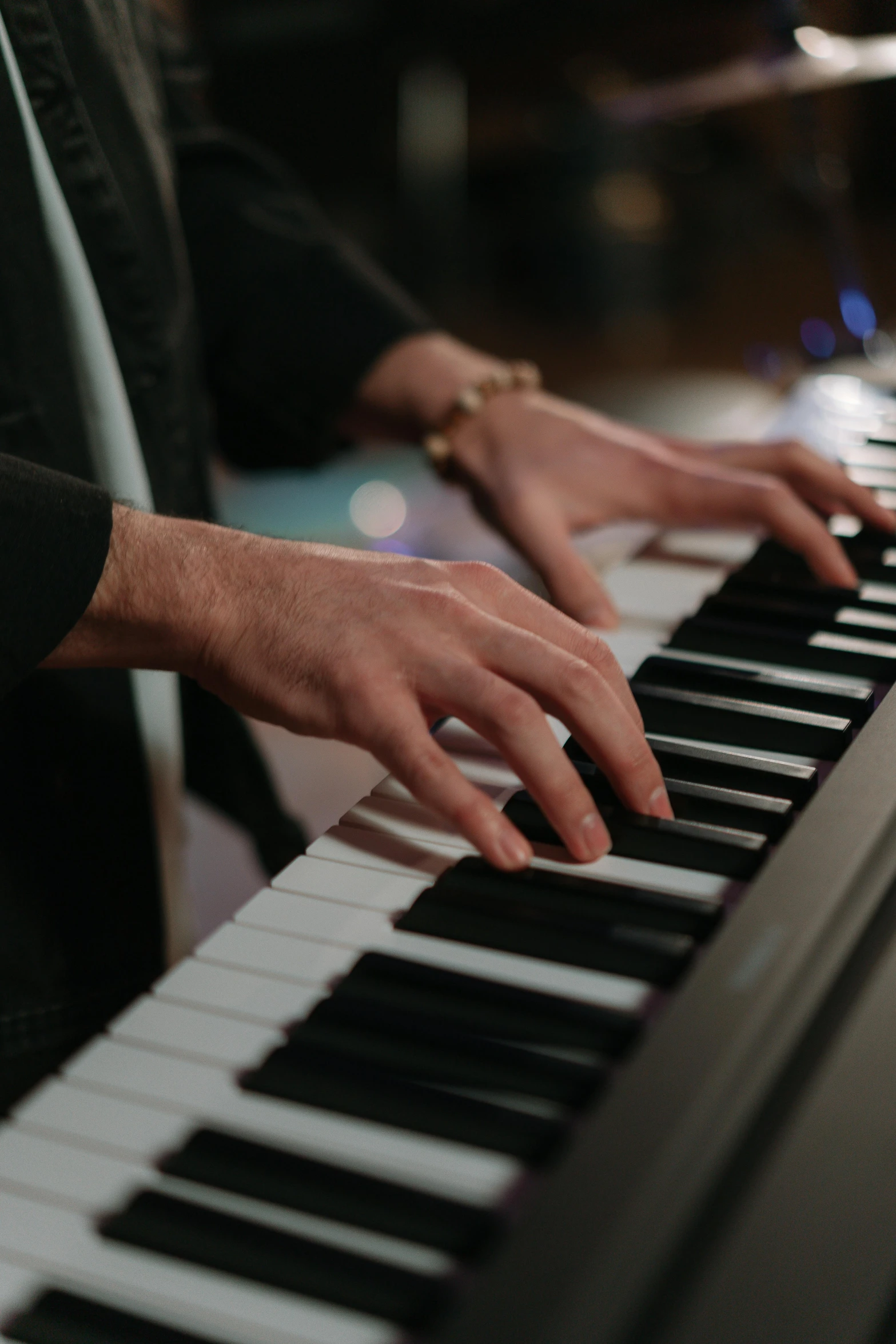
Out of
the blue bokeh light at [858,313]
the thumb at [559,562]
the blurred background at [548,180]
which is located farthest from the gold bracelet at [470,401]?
the blurred background at [548,180]

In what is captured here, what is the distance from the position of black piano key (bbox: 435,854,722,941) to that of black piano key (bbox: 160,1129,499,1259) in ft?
0.56

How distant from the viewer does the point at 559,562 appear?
972 mm

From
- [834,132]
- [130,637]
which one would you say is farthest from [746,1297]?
[834,132]

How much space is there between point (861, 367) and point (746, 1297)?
48.8 inches

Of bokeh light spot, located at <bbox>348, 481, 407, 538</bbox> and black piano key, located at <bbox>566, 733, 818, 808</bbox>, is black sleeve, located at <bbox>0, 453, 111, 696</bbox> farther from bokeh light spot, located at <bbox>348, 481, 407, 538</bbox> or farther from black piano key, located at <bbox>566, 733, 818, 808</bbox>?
bokeh light spot, located at <bbox>348, 481, 407, 538</bbox>

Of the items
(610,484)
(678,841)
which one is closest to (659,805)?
(678,841)

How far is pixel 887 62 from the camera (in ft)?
5.30

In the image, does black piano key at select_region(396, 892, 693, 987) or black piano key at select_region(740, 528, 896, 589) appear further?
black piano key at select_region(740, 528, 896, 589)

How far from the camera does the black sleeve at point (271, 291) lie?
47.8 inches

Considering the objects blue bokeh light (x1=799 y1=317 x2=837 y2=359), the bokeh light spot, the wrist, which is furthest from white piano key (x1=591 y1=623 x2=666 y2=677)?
the bokeh light spot

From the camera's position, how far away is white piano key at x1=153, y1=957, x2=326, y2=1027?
22.9 inches

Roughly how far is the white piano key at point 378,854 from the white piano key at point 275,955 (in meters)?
0.04

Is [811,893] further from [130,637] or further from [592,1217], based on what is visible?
[130,637]

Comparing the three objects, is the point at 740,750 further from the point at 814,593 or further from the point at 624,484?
the point at 624,484
